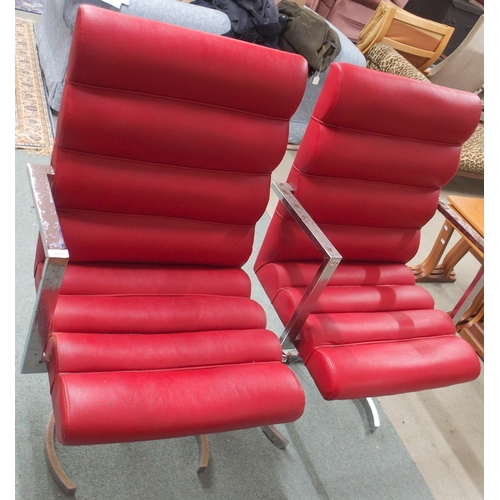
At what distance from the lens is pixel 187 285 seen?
4.47 ft

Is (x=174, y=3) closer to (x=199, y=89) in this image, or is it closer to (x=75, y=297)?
(x=199, y=89)

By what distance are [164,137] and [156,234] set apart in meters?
0.26

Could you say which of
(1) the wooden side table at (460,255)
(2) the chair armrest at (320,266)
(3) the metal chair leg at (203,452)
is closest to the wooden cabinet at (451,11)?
(1) the wooden side table at (460,255)

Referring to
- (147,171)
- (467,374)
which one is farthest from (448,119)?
(147,171)

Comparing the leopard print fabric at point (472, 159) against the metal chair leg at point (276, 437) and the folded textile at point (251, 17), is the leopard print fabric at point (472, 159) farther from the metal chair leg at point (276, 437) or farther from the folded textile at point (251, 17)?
the metal chair leg at point (276, 437)

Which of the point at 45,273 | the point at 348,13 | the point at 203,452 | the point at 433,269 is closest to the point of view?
the point at 45,273

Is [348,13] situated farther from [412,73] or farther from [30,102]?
[30,102]

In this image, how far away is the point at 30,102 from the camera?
265cm

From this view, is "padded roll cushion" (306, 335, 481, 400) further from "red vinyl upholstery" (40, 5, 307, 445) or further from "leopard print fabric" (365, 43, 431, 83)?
"leopard print fabric" (365, 43, 431, 83)

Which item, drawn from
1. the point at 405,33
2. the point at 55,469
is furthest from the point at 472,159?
the point at 55,469

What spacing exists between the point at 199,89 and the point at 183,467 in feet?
3.34

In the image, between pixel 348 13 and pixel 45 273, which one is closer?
pixel 45 273

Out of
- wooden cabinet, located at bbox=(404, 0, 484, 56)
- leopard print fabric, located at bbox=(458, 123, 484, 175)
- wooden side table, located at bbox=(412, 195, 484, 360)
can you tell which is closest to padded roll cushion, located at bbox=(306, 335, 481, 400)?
wooden side table, located at bbox=(412, 195, 484, 360)

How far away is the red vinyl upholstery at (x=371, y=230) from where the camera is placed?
1.36m
